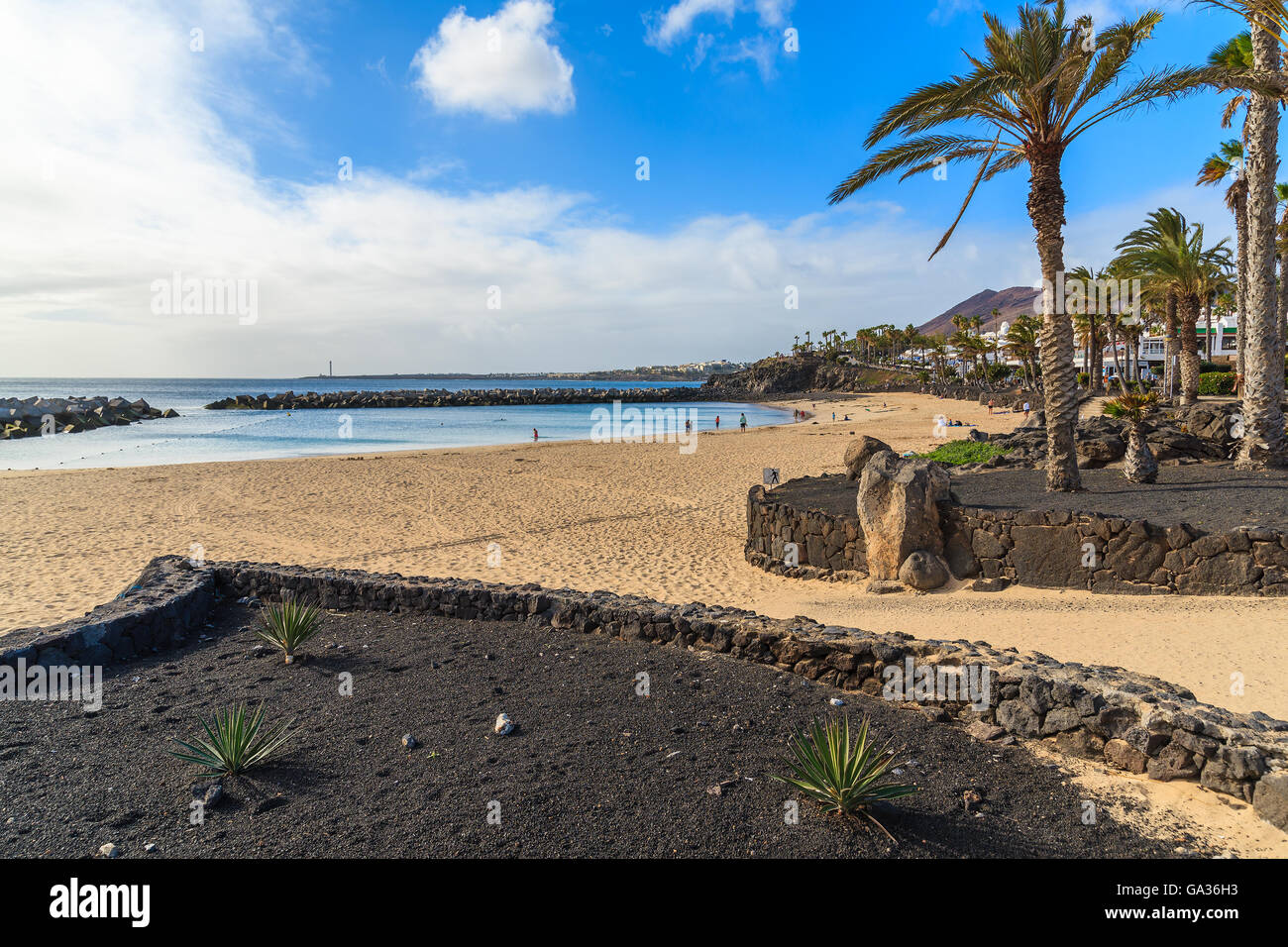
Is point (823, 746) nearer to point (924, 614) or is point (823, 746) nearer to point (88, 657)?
point (924, 614)

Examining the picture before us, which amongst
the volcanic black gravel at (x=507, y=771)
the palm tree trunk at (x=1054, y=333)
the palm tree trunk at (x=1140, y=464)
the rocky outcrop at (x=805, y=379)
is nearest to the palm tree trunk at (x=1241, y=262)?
the palm tree trunk at (x=1140, y=464)

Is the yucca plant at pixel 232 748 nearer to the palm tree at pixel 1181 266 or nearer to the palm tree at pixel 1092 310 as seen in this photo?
the palm tree at pixel 1181 266

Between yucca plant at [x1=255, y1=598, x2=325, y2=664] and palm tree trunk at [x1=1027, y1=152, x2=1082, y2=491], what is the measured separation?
1217 centimetres

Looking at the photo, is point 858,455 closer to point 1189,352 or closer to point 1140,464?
point 1140,464

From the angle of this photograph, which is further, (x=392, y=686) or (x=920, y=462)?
(x=920, y=462)

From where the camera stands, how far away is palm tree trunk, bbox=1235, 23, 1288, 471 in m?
13.4

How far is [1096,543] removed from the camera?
9523 mm

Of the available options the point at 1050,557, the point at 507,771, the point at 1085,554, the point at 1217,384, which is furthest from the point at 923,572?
the point at 1217,384

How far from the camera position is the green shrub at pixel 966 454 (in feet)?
61.8

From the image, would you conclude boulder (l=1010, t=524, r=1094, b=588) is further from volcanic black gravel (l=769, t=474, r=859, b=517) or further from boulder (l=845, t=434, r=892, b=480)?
boulder (l=845, t=434, r=892, b=480)

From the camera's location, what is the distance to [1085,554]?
9.59 meters

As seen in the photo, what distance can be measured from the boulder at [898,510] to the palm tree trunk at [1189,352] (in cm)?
2128

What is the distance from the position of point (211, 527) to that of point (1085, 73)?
2060 centimetres
